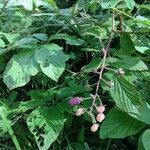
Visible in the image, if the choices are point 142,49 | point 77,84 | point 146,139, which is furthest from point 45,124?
point 142,49

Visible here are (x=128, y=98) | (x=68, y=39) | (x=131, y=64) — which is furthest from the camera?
(x=68, y=39)

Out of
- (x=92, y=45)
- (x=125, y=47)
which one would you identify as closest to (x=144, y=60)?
(x=125, y=47)

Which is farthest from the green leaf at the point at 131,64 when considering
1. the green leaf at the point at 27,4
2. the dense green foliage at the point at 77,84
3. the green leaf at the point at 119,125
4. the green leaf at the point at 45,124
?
the green leaf at the point at 27,4

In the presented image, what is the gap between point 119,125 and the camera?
128 centimetres

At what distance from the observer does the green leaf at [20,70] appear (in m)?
1.28

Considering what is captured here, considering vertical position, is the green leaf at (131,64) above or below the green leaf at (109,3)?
below

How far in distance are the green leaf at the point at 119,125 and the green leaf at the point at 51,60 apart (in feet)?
0.69

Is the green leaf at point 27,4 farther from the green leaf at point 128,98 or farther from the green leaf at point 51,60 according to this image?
the green leaf at point 128,98

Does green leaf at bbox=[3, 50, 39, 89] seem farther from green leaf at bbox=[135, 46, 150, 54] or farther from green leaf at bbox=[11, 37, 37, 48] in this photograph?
green leaf at bbox=[135, 46, 150, 54]

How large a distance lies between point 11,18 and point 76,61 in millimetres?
350

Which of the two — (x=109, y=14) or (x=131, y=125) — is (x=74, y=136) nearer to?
(x=131, y=125)

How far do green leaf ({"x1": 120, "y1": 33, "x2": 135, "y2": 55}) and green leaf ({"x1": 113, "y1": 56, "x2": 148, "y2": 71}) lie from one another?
9cm

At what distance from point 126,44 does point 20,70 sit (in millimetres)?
365

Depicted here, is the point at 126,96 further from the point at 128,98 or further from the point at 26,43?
the point at 26,43
